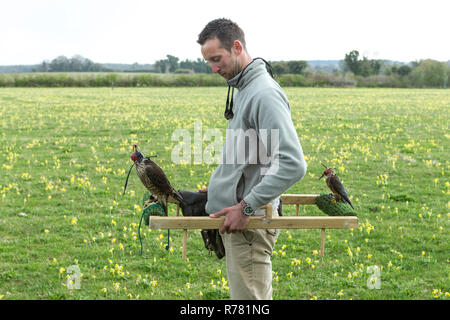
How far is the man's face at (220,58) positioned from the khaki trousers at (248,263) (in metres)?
1.35

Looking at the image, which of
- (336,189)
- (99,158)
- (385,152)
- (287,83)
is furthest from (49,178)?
(287,83)

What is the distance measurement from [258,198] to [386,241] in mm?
5687

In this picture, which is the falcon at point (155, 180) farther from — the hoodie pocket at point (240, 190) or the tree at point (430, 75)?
the tree at point (430, 75)

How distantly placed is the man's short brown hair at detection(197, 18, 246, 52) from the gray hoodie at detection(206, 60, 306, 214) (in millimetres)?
256

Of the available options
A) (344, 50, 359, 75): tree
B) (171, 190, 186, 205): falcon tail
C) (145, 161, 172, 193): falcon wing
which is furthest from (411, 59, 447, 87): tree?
(145, 161, 172, 193): falcon wing

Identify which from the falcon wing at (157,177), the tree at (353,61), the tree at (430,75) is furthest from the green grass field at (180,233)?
the tree at (353,61)

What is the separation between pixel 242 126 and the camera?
3783 mm

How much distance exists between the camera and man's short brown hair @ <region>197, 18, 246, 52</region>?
3797 millimetres

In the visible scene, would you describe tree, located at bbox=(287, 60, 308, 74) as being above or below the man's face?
above

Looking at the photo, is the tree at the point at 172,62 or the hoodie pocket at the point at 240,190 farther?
the tree at the point at 172,62

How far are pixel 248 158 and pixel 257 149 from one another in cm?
12

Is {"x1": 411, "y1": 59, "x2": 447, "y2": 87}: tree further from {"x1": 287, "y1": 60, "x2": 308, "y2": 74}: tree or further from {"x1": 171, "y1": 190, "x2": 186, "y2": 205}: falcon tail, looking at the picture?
{"x1": 171, "y1": 190, "x2": 186, "y2": 205}: falcon tail

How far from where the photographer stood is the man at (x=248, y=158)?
355 cm

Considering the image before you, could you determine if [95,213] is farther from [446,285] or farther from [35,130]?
[35,130]
